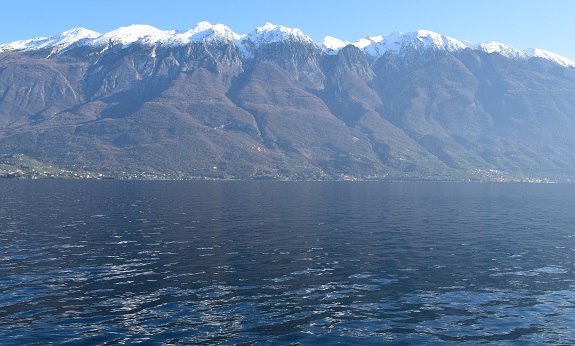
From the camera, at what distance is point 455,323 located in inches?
1651

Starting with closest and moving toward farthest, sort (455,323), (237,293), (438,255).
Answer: (455,323), (237,293), (438,255)

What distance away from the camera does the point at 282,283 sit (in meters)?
54.1

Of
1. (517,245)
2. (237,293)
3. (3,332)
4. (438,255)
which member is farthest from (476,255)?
(3,332)

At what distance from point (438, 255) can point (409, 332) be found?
33.6 meters

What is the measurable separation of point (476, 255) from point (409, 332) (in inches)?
1430

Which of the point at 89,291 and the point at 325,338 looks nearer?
the point at 325,338

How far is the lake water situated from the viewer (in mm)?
39481

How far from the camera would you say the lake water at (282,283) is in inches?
1554

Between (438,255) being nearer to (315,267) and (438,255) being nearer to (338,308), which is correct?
(315,267)

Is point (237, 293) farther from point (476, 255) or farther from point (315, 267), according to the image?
point (476, 255)

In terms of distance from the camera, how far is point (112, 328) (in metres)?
39.4

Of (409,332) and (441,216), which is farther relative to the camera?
(441,216)

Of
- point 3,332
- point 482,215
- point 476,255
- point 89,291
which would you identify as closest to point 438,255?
point 476,255

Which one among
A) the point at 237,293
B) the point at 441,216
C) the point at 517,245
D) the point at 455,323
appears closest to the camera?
Result: the point at 455,323
